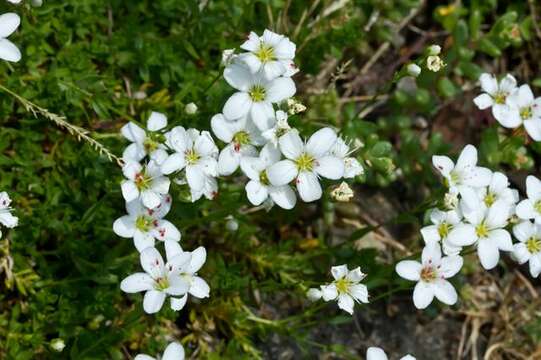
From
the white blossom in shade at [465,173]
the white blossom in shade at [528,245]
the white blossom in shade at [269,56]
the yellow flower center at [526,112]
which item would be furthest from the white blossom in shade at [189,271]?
the yellow flower center at [526,112]

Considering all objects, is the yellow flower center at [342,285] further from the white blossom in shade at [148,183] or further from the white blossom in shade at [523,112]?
the white blossom in shade at [523,112]

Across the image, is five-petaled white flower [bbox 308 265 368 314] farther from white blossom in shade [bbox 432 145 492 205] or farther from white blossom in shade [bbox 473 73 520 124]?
white blossom in shade [bbox 473 73 520 124]

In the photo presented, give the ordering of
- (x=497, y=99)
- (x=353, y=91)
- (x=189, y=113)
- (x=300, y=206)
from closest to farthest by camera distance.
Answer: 1. (x=189, y=113)
2. (x=497, y=99)
3. (x=300, y=206)
4. (x=353, y=91)

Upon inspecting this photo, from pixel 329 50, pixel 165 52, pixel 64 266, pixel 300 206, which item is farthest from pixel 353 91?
pixel 64 266

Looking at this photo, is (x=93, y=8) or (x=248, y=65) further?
(x=93, y=8)

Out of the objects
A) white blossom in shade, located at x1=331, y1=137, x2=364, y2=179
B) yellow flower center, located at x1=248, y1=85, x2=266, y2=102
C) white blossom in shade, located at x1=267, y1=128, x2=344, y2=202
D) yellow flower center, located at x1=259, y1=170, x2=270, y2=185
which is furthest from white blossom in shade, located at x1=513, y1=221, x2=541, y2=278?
yellow flower center, located at x1=248, y1=85, x2=266, y2=102

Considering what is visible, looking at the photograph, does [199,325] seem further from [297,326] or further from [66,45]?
[66,45]
